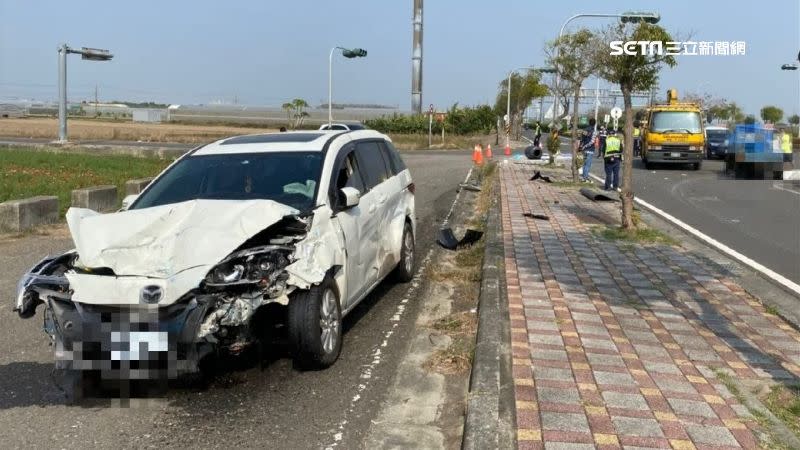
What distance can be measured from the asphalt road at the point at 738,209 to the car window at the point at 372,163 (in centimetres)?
488

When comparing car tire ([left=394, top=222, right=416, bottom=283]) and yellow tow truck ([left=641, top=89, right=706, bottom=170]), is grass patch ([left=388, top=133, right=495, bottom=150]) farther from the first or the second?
car tire ([left=394, top=222, right=416, bottom=283])

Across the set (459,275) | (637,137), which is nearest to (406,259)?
(459,275)

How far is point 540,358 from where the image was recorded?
17.2 ft

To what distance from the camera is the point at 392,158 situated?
324 inches

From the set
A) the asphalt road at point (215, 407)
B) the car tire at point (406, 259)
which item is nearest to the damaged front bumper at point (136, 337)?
the asphalt road at point (215, 407)

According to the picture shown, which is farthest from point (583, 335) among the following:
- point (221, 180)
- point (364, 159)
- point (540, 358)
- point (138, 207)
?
point (138, 207)

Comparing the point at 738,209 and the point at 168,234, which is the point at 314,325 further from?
the point at 738,209

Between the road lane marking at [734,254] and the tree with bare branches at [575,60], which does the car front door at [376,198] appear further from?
the tree with bare branches at [575,60]

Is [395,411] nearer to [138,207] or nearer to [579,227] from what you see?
[138,207]

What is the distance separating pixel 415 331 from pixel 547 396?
199 centimetres

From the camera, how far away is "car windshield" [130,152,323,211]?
5898 mm

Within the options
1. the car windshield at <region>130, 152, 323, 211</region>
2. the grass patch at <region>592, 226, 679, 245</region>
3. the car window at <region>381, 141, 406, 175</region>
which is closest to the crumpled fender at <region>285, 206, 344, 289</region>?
the car windshield at <region>130, 152, 323, 211</region>

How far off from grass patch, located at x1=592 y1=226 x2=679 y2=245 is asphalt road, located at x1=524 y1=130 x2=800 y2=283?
3.14ft

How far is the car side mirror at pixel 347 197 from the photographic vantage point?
225 inches
